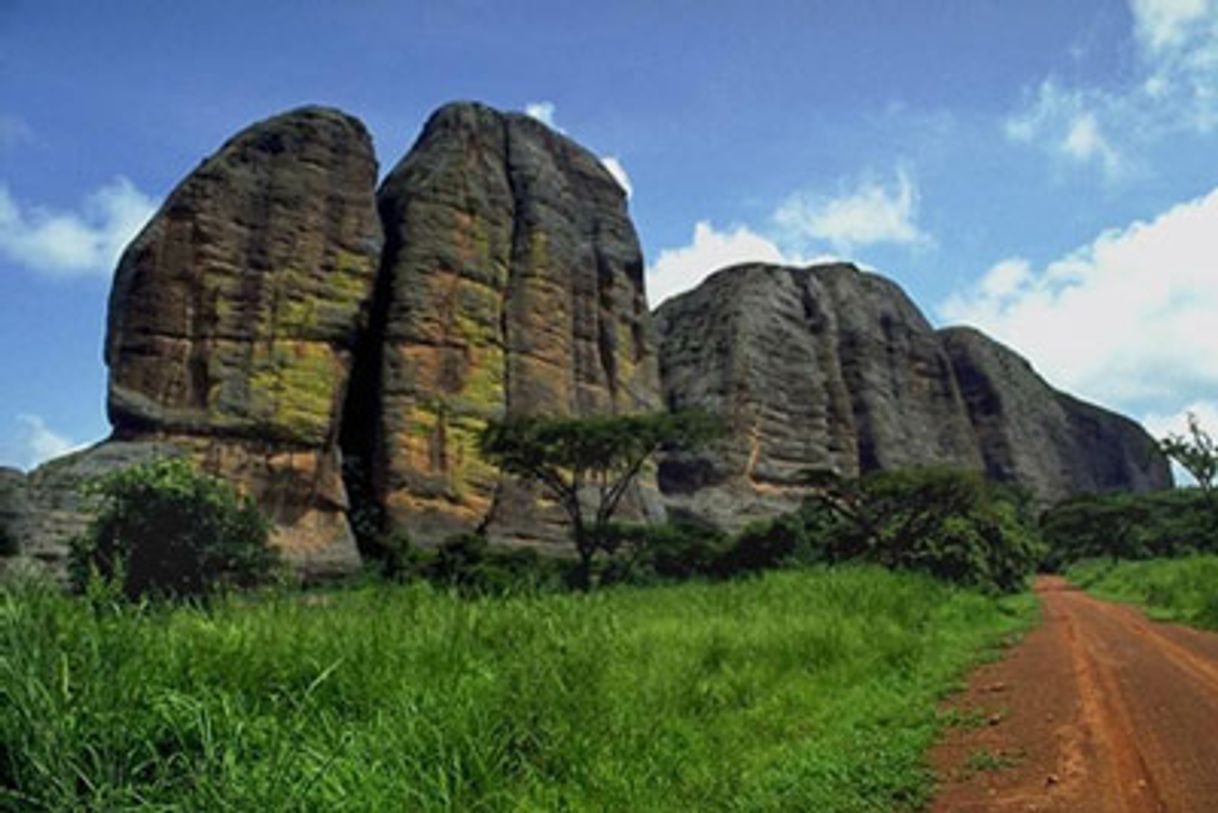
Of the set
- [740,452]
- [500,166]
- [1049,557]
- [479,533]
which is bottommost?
[1049,557]

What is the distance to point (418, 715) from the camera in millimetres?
5180

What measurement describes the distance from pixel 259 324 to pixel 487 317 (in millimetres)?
10603

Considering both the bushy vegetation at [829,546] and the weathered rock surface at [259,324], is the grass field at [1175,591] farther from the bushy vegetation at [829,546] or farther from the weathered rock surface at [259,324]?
the weathered rock surface at [259,324]

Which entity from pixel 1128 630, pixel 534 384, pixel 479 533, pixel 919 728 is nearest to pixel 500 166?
pixel 534 384

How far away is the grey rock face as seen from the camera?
174 ft

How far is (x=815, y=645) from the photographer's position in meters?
9.41

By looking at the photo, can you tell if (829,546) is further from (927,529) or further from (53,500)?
(53,500)

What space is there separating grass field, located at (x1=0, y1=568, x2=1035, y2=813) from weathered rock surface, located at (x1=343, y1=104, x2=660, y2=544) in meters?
31.2

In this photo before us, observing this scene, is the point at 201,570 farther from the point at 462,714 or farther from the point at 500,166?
the point at 500,166

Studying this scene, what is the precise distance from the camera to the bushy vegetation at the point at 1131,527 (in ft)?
141

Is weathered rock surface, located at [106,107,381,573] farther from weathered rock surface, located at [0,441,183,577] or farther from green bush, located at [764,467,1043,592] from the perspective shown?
green bush, located at [764,467,1043,592]

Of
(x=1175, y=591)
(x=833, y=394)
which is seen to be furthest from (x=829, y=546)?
(x=833, y=394)

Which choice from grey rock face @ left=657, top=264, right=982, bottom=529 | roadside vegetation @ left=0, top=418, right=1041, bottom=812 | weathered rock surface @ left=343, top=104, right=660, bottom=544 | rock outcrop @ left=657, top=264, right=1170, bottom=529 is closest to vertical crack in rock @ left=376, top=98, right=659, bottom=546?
weathered rock surface @ left=343, top=104, right=660, bottom=544

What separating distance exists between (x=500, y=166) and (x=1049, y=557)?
138 ft
